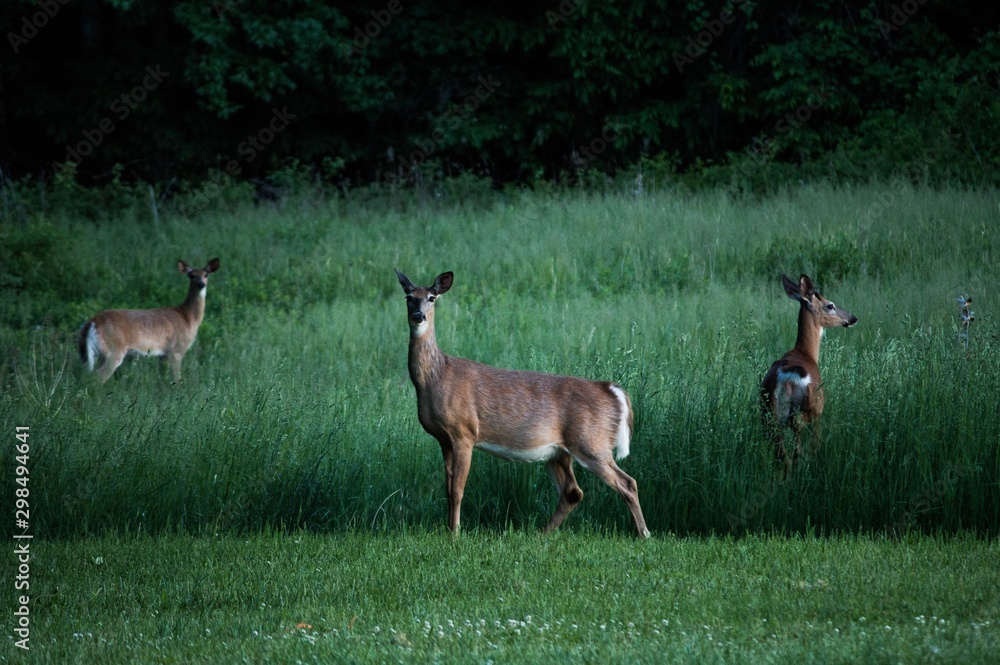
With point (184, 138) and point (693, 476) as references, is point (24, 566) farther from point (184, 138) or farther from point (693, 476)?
point (184, 138)

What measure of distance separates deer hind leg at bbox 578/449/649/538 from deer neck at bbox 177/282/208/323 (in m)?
7.82

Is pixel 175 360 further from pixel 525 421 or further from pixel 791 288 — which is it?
pixel 791 288

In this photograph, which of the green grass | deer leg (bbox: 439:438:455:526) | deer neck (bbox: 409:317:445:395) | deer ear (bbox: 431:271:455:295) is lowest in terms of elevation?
the green grass

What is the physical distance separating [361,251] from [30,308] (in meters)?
4.44

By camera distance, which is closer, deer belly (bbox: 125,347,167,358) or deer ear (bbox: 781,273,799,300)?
deer ear (bbox: 781,273,799,300)

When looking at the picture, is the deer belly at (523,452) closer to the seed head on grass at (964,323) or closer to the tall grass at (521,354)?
the tall grass at (521,354)

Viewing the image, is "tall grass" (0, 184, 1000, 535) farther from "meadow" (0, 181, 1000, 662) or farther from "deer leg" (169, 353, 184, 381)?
"deer leg" (169, 353, 184, 381)

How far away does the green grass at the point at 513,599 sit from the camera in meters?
5.28

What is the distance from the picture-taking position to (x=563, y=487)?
812 cm

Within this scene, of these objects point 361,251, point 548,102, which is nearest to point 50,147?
point 548,102

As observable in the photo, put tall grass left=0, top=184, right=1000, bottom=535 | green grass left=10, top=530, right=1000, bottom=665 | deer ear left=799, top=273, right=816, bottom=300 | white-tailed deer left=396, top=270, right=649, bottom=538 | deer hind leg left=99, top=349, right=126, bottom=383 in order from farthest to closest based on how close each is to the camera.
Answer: deer hind leg left=99, top=349, right=126, bottom=383 → deer ear left=799, top=273, right=816, bottom=300 → tall grass left=0, top=184, right=1000, bottom=535 → white-tailed deer left=396, top=270, right=649, bottom=538 → green grass left=10, top=530, right=1000, bottom=665

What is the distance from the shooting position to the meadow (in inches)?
228

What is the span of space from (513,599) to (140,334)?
882 cm

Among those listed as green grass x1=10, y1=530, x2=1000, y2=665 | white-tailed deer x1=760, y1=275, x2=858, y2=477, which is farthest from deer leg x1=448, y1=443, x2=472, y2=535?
white-tailed deer x1=760, y1=275, x2=858, y2=477
